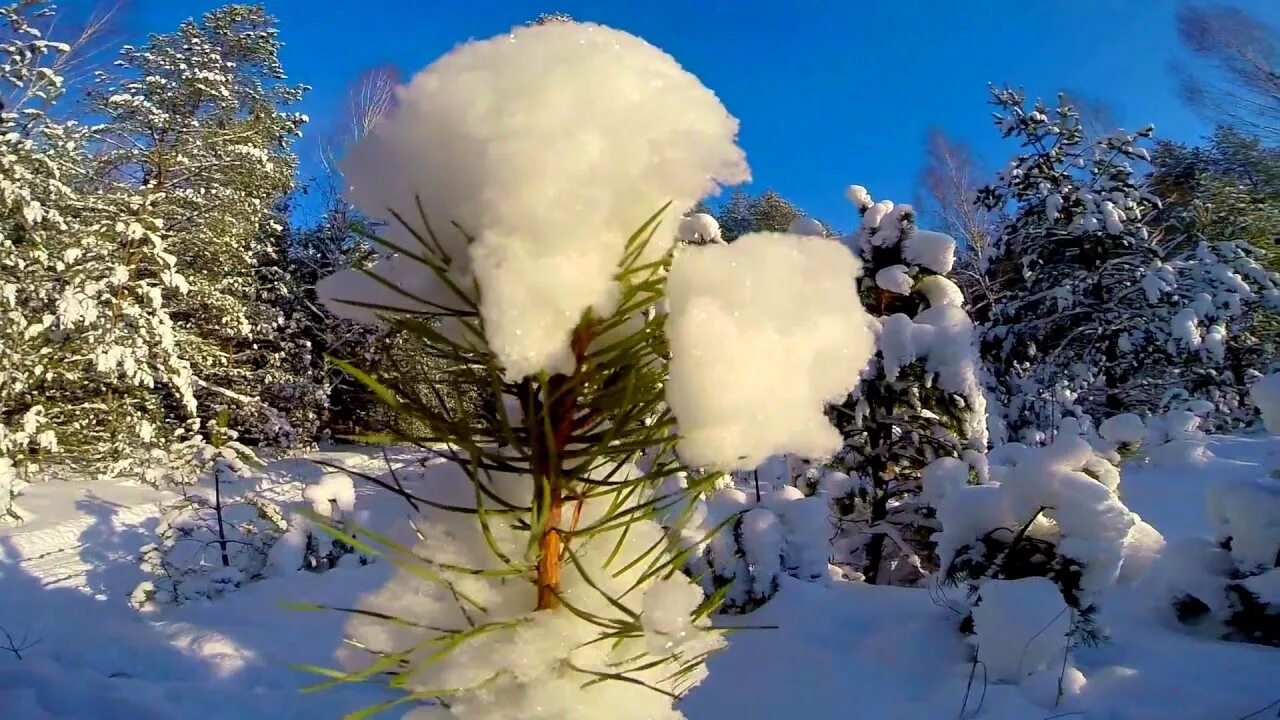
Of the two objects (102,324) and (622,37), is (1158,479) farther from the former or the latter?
(102,324)

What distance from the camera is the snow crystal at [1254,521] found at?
8.15 ft

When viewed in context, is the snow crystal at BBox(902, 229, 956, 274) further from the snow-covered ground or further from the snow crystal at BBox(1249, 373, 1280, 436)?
the snow-covered ground

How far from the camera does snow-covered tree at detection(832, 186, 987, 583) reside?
3658 mm

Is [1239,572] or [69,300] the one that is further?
[69,300]

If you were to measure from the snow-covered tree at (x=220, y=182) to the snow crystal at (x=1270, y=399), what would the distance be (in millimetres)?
9709

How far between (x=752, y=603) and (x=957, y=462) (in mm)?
1073

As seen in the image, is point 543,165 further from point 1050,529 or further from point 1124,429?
point 1124,429

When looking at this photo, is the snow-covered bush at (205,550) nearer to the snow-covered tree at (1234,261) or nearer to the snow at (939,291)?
the snow at (939,291)

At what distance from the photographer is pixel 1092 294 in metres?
8.73

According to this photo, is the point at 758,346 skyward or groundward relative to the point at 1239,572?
skyward

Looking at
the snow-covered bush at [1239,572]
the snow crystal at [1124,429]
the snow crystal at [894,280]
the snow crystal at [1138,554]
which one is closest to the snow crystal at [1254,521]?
the snow-covered bush at [1239,572]

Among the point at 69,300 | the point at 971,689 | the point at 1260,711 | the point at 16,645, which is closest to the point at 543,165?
the point at 971,689

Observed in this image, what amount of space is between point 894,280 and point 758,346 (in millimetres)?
3503

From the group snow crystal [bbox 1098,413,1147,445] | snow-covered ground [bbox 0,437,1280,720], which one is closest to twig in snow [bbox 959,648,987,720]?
snow-covered ground [bbox 0,437,1280,720]
